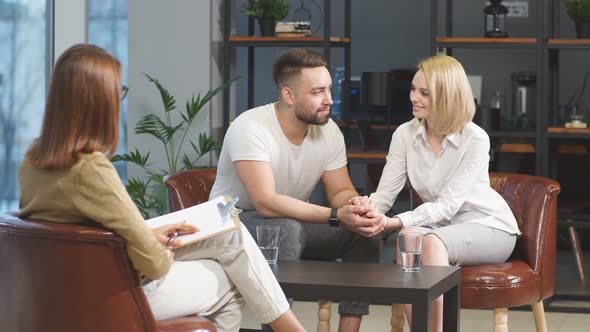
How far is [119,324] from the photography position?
2.42 m

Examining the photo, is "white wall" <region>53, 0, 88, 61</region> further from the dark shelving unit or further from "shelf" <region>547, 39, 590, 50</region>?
"shelf" <region>547, 39, 590, 50</region>

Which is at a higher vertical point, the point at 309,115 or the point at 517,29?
the point at 517,29

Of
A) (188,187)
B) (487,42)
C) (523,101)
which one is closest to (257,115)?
(188,187)

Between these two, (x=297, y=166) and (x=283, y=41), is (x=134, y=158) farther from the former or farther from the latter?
(x=297, y=166)

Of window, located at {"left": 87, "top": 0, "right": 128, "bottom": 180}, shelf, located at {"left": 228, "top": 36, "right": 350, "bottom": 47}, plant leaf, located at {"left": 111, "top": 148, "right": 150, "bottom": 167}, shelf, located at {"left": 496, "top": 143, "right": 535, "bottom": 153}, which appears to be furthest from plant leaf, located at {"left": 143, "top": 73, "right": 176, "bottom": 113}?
shelf, located at {"left": 496, "top": 143, "right": 535, "bottom": 153}

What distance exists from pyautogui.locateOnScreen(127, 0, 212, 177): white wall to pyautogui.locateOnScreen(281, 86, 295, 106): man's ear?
1.69 m

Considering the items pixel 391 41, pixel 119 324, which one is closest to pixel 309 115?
pixel 119 324

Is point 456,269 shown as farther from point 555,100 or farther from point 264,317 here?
point 555,100

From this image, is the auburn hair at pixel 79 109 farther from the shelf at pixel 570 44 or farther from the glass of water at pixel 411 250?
the shelf at pixel 570 44

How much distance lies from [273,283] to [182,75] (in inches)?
121

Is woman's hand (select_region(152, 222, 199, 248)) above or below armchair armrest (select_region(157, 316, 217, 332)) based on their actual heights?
above

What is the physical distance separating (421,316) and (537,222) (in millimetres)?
1253

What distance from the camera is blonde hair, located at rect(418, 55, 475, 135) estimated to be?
3.96 m

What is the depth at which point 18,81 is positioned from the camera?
584 centimetres
